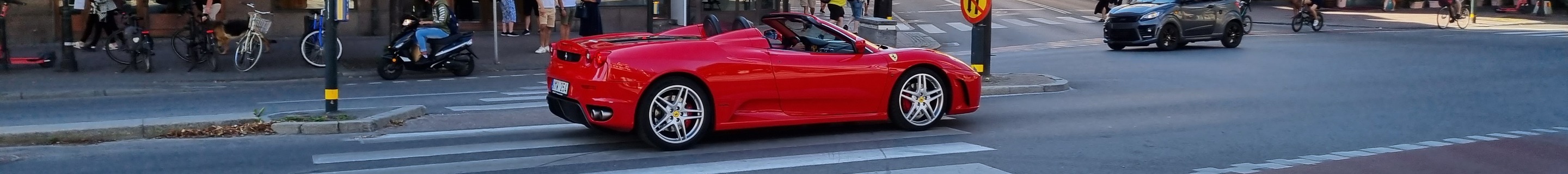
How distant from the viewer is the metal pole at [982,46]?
13.5 metres

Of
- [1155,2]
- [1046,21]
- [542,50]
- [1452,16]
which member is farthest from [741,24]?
[1046,21]

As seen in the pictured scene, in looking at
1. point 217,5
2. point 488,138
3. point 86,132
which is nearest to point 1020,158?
point 488,138

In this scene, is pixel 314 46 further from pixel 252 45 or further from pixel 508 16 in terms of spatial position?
pixel 508 16

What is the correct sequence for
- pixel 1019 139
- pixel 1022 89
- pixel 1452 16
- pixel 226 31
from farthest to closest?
pixel 1452 16 < pixel 226 31 < pixel 1022 89 < pixel 1019 139

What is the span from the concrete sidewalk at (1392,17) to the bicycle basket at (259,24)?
2251cm

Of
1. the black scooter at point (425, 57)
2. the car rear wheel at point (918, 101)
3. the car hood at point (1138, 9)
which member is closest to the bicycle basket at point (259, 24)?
the black scooter at point (425, 57)

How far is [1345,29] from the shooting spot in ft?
95.9

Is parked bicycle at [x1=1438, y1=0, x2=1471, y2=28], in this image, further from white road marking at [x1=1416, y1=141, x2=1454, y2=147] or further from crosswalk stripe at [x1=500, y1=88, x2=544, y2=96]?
white road marking at [x1=1416, y1=141, x2=1454, y2=147]

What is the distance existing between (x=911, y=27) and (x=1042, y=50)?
9218 millimetres

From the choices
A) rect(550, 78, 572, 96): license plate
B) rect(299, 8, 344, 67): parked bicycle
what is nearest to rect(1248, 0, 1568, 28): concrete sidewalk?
rect(299, 8, 344, 67): parked bicycle

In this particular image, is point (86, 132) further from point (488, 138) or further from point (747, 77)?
point (747, 77)

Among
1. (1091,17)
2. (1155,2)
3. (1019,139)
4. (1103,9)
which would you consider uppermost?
(1155,2)

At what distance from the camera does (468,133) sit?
914 centimetres

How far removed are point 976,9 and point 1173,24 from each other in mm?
7996
